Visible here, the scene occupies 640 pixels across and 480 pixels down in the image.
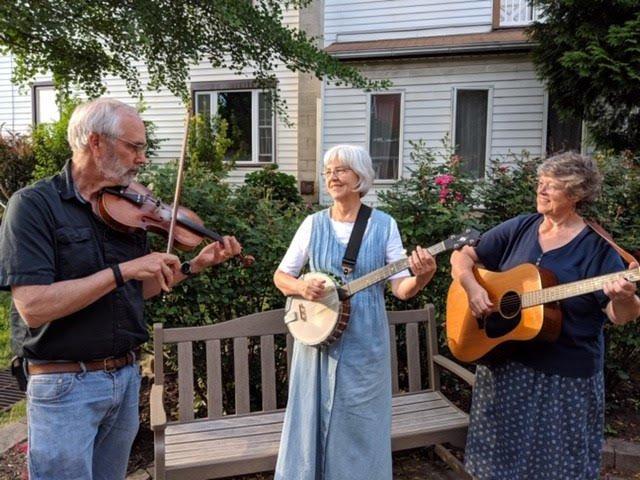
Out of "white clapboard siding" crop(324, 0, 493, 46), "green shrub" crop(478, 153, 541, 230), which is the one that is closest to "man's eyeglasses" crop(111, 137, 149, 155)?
"green shrub" crop(478, 153, 541, 230)

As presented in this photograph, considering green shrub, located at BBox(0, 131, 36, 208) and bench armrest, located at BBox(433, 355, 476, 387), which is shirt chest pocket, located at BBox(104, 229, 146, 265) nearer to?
bench armrest, located at BBox(433, 355, 476, 387)

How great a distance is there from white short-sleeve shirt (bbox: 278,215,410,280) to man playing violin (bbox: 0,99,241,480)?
0.85m

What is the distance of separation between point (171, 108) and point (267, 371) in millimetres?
10719

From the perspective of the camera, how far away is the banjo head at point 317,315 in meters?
2.39

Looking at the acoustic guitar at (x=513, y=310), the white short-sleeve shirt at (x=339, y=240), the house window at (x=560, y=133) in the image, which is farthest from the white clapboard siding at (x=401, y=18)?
the white short-sleeve shirt at (x=339, y=240)

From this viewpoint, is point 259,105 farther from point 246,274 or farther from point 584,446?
point 584,446

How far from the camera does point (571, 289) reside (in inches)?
88.1

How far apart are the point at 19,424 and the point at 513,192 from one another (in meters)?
3.68

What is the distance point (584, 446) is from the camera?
2416mm

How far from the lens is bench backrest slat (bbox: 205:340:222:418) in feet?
10.0

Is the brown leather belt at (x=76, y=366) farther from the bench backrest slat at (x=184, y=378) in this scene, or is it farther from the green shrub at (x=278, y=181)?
the green shrub at (x=278, y=181)

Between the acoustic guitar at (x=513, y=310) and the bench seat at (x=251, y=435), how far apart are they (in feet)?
1.87

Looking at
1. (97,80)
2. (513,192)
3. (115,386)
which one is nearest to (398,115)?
(97,80)

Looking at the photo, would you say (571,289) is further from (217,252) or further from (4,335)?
(4,335)
